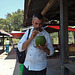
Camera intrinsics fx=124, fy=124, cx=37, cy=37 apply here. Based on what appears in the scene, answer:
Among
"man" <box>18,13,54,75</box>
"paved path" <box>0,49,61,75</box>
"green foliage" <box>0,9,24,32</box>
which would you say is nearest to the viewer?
"man" <box>18,13,54,75</box>

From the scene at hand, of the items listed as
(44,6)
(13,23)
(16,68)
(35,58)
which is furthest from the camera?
(13,23)

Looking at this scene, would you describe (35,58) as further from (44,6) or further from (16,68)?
(16,68)

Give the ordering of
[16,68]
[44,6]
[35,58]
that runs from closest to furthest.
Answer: [35,58], [44,6], [16,68]

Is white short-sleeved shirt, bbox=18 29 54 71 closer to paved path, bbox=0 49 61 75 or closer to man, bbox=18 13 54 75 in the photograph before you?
man, bbox=18 13 54 75

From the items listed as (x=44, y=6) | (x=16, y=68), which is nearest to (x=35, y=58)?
(x=44, y=6)

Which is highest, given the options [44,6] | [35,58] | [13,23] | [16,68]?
[13,23]

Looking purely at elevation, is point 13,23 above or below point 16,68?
above

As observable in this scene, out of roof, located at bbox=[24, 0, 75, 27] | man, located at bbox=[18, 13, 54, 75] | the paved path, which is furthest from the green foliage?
man, located at bbox=[18, 13, 54, 75]

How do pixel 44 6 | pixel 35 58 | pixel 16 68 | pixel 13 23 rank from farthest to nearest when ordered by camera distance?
pixel 13 23, pixel 16 68, pixel 44 6, pixel 35 58

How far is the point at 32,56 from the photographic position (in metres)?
1.76

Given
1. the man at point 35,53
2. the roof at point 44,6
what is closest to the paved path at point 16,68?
the roof at point 44,6

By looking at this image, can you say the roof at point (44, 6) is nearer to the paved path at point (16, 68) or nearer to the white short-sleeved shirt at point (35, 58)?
the white short-sleeved shirt at point (35, 58)

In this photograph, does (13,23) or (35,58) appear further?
(13,23)

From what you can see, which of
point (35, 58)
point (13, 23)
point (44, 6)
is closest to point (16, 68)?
point (44, 6)
